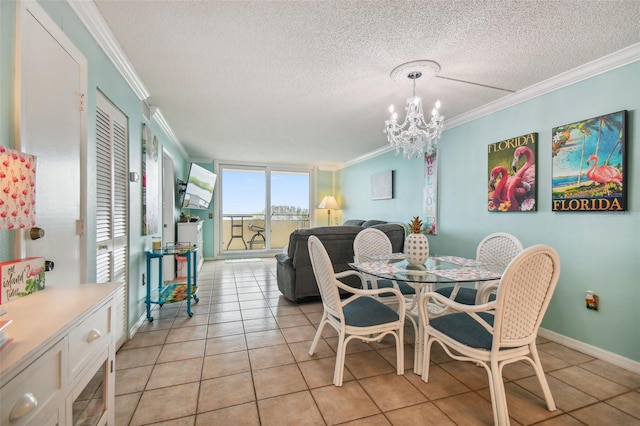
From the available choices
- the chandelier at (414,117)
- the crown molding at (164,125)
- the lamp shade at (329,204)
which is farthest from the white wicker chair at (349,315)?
the lamp shade at (329,204)

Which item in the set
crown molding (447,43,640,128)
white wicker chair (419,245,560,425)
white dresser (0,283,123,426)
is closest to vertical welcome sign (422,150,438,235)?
crown molding (447,43,640,128)

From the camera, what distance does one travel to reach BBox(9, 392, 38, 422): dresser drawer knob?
2.14 ft

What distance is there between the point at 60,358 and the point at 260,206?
6.44 meters

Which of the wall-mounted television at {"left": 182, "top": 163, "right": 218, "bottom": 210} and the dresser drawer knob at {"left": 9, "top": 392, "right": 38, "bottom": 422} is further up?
the wall-mounted television at {"left": 182, "top": 163, "right": 218, "bottom": 210}

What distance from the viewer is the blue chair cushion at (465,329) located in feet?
5.18

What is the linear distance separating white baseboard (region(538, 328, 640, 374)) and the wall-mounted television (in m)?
5.42

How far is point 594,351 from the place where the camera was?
2301 millimetres

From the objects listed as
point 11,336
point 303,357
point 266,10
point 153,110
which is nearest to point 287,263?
point 303,357

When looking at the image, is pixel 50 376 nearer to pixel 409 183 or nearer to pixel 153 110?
pixel 153 110

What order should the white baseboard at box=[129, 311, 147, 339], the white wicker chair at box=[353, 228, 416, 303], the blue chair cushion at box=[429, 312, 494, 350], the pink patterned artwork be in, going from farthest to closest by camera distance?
the white wicker chair at box=[353, 228, 416, 303] < the white baseboard at box=[129, 311, 147, 339] < the blue chair cushion at box=[429, 312, 494, 350] < the pink patterned artwork

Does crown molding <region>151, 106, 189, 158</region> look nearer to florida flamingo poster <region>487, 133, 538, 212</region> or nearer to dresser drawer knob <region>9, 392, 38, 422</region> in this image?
dresser drawer knob <region>9, 392, 38, 422</region>

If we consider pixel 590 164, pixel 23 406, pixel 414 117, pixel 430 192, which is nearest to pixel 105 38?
pixel 23 406

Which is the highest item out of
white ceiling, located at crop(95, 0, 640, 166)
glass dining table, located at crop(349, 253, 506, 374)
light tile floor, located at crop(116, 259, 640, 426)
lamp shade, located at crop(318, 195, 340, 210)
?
white ceiling, located at crop(95, 0, 640, 166)

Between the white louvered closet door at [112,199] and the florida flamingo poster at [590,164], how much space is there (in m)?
3.72
